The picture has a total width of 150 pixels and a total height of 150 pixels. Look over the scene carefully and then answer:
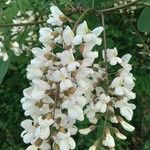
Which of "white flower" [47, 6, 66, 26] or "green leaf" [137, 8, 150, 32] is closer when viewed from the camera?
"white flower" [47, 6, 66, 26]

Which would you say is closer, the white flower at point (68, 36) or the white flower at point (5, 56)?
the white flower at point (68, 36)

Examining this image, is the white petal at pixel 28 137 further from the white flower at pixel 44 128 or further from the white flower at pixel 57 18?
the white flower at pixel 57 18

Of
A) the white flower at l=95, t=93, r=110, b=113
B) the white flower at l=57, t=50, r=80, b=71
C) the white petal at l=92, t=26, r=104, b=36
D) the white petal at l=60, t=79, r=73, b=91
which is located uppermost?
the white flower at l=57, t=50, r=80, b=71

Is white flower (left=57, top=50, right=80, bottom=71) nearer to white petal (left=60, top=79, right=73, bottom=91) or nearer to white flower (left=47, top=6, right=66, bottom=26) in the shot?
white petal (left=60, top=79, right=73, bottom=91)

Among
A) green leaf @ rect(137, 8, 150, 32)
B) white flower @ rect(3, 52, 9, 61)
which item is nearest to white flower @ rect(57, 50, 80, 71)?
green leaf @ rect(137, 8, 150, 32)

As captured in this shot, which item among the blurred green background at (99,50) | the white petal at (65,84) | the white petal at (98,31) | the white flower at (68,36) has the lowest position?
the blurred green background at (99,50)

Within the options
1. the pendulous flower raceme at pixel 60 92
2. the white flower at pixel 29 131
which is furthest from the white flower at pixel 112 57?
the white flower at pixel 29 131

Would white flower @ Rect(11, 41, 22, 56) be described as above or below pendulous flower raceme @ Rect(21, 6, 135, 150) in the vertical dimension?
below

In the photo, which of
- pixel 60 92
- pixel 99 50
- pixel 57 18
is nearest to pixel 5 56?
pixel 99 50

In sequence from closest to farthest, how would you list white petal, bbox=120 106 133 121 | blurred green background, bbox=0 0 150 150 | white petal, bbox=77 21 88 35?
white petal, bbox=77 21 88 35 → white petal, bbox=120 106 133 121 → blurred green background, bbox=0 0 150 150

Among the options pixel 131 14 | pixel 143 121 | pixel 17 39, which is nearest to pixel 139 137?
pixel 143 121
